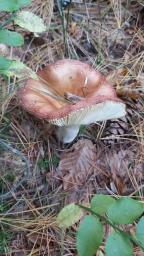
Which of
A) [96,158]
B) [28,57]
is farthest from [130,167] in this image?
[28,57]

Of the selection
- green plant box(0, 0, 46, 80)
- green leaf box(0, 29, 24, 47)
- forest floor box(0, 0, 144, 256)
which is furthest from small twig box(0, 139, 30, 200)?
green leaf box(0, 29, 24, 47)

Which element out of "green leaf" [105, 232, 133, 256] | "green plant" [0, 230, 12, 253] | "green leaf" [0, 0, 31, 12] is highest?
"green leaf" [0, 0, 31, 12]

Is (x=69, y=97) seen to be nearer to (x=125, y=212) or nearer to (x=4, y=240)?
(x=4, y=240)

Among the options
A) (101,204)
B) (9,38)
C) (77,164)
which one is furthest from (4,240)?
(9,38)

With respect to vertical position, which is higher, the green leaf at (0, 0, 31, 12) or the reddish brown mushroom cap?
the green leaf at (0, 0, 31, 12)

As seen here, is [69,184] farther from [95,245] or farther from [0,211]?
[95,245]

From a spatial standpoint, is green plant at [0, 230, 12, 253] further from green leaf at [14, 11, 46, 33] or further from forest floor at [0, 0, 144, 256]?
green leaf at [14, 11, 46, 33]
